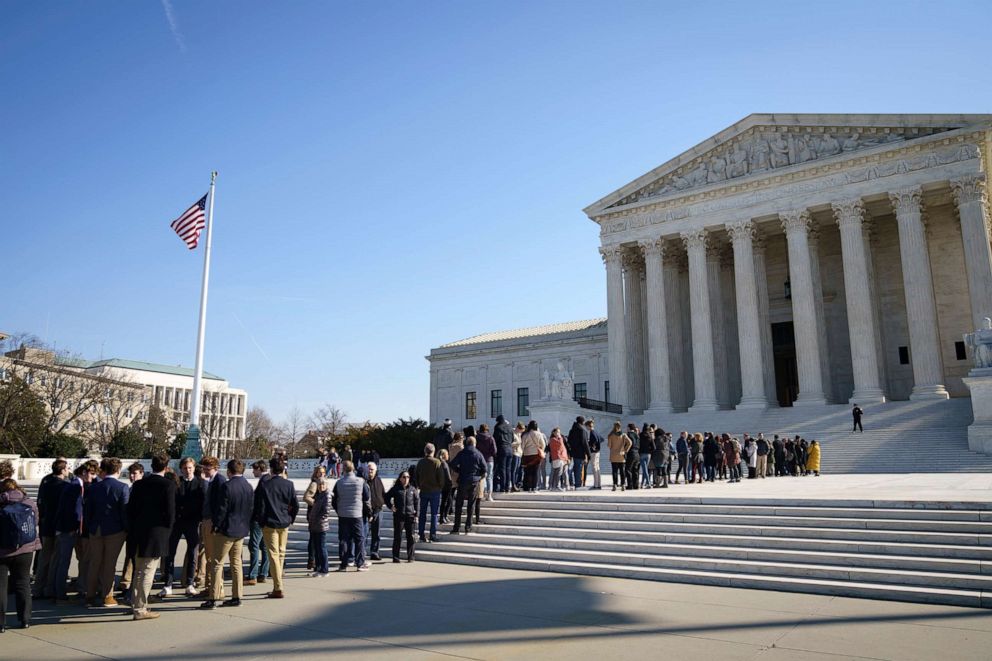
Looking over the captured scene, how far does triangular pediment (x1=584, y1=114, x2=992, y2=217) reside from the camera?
3322 centimetres

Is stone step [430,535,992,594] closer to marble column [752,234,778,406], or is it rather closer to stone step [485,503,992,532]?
stone step [485,503,992,532]

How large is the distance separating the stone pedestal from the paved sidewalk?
18863 millimetres

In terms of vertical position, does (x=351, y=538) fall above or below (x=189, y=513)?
below

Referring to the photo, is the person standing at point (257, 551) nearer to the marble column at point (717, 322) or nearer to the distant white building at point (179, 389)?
the marble column at point (717, 322)

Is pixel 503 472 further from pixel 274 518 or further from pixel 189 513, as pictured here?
pixel 189 513

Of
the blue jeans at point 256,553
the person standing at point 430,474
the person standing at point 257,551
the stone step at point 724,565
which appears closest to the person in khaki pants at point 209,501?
the person standing at point 257,551

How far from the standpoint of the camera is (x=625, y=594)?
9.48 meters

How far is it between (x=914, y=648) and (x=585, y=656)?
3209 mm

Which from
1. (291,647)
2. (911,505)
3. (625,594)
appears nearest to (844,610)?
(625,594)

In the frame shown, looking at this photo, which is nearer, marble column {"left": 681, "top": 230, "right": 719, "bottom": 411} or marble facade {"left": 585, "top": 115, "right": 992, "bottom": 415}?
marble facade {"left": 585, "top": 115, "right": 992, "bottom": 415}

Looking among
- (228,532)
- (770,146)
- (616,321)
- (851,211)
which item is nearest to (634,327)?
(616,321)

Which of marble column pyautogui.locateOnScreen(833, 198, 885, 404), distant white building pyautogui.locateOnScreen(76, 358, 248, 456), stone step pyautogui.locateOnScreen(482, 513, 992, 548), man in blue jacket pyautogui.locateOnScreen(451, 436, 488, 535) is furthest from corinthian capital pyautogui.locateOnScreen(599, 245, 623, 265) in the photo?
distant white building pyautogui.locateOnScreen(76, 358, 248, 456)

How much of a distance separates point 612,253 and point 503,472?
26492mm

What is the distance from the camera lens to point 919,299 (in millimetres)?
32281
